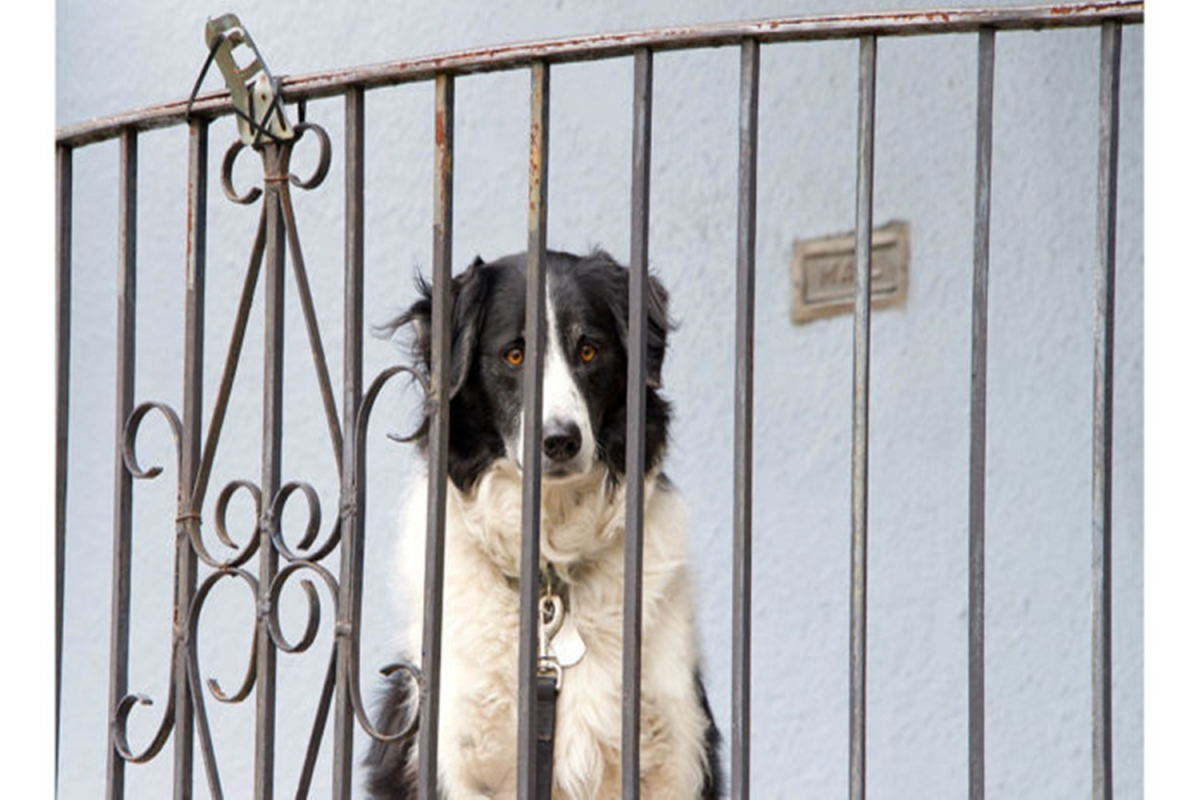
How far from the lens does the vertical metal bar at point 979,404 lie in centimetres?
196

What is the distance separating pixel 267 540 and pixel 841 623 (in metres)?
2.38

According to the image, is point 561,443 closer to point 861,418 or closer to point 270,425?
point 270,425

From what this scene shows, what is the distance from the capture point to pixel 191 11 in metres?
3.80

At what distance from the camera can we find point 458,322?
3322 mm

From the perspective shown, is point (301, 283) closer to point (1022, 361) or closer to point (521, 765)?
point (521, 765)

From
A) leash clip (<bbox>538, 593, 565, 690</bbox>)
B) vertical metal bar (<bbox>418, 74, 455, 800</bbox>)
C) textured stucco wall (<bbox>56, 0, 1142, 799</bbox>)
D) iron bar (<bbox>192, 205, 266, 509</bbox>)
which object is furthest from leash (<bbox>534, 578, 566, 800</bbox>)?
textured stucco wall (<bbox>56, 0, 1142, 799</bbox>)

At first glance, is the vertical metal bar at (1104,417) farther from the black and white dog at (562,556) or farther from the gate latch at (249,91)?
the black and white dog at (562,556)

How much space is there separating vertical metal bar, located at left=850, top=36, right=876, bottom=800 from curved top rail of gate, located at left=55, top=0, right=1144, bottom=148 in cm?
4

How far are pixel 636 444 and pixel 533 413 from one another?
129 mm

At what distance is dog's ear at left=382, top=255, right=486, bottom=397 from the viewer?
330 cm

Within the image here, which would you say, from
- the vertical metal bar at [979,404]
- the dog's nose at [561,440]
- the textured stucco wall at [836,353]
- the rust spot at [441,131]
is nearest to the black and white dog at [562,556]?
the dog's nose at [561,440]

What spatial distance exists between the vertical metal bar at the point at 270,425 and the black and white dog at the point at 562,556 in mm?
Answer: 956

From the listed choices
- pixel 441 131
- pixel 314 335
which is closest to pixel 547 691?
pixel 314 335

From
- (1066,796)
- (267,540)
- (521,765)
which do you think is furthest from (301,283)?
(1066,796)
